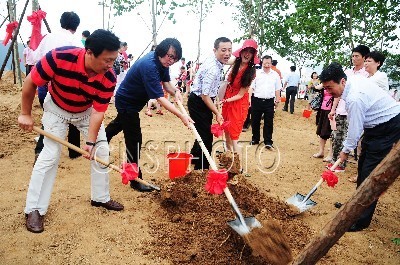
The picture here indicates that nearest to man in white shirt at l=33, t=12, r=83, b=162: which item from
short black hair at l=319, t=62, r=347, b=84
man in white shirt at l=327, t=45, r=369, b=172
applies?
short black hair at l=319, t=62, r=347, b=84

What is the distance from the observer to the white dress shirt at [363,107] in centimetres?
304

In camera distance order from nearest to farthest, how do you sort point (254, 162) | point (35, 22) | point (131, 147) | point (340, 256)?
point (340, 256) < point (131, 147) < point (35, 22) < point (254, 162)

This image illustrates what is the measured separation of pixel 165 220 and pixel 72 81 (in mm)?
1685

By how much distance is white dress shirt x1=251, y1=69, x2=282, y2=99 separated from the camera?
6.87m

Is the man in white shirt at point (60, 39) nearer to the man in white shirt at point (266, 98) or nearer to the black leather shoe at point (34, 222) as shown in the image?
the black leather shoe at point (34, 222)

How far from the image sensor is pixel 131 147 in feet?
12.4

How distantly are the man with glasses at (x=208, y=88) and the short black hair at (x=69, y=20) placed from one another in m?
1.92

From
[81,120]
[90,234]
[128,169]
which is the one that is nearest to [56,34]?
[81,120]

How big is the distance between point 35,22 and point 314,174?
5.37 meters

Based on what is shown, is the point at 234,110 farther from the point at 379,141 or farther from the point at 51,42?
the point at 51,42

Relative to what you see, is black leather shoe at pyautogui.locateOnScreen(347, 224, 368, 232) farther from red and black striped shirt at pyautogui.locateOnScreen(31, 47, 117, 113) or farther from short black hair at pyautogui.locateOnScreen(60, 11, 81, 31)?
short black hair at pyautogui.locateOnScreen(60, 11, 81, 31)

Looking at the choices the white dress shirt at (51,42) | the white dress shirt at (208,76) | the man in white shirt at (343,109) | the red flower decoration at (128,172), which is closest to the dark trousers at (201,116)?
the white dress shirt at (208,76)

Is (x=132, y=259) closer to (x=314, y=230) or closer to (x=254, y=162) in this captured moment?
(x=314, y=230)

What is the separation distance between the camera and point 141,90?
12.0 feet
